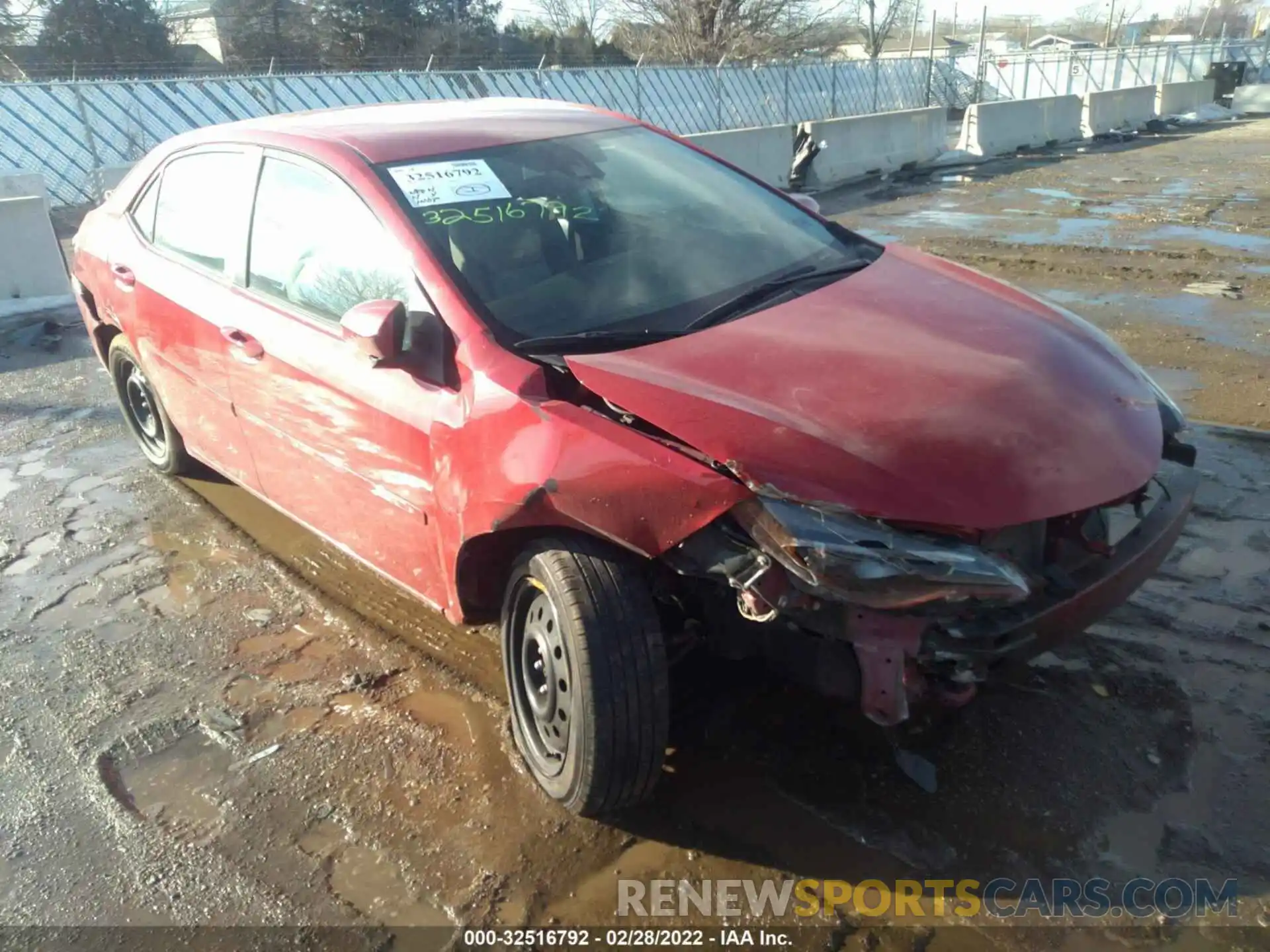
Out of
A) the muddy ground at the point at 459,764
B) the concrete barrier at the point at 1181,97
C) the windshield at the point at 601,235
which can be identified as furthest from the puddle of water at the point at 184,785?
the concrete barrier at the point at 1181,97

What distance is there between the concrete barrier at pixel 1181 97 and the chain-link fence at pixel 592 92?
5716 millimetres

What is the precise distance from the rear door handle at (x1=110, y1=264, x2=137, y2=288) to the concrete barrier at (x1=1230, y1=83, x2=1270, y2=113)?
105 feet

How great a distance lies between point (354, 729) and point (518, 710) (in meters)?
0.62

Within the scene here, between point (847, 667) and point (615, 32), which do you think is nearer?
point (847, 667)

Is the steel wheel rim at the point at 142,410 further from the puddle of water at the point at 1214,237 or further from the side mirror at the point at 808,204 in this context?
the puddle of water at the point at 1214,237

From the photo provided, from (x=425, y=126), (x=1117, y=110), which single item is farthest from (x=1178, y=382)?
(x=1117, y=110)

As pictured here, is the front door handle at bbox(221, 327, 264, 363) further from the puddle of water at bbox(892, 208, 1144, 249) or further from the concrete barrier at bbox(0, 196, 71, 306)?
the puddle of water at bbox(892, 208, 1144, 249)

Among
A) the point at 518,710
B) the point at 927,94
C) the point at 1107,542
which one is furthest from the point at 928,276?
the point at 927,94

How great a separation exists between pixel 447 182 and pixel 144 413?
277 cm

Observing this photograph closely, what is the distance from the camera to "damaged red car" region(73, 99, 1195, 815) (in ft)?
7.50

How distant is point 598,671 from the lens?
7.93 feet

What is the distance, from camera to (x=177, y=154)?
171 inches

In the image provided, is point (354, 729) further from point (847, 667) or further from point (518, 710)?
point (847, 667)

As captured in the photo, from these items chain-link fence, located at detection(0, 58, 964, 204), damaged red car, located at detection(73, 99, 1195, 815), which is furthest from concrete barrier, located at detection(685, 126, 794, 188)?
damaged red car, located at detection(73, 99, 1195, 815)
